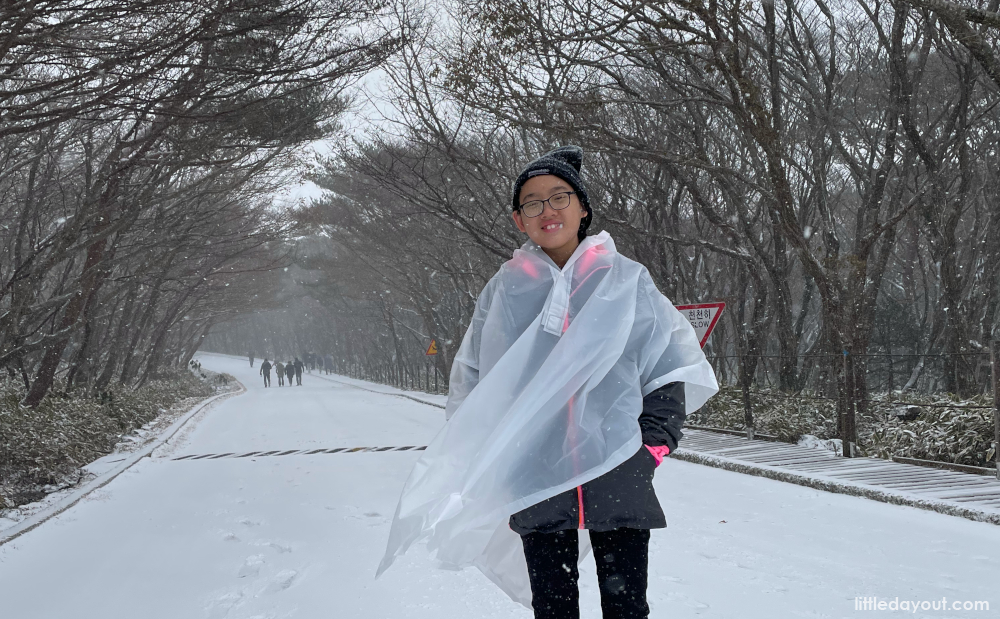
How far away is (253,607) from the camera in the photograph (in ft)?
13.6

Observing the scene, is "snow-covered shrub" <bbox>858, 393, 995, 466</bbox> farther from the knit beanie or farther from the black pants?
the black pants

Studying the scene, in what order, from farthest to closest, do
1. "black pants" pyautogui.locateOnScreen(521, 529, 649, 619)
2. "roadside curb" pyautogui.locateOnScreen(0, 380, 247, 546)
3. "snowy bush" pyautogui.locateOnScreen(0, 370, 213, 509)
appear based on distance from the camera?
"snowy bush" pyautogui.locateOnScreen(0, 370, 213, 509), "roadside curb" pyautogui.locateOnScreen(0, 380, 247, 546), "black pants" pyautogui.locateOnScreen(521, 529, 649, 619)

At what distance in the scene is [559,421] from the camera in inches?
101

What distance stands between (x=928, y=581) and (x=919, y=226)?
13860 mm

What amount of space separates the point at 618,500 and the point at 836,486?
6241 mm

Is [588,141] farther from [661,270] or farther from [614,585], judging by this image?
[614,585]

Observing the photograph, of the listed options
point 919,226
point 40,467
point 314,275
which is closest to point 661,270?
point 919,226

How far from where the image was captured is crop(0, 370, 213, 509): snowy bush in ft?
28.7

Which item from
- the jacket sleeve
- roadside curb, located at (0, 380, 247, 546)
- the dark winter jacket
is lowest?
roadside curb, located at (0, 380, 247, 546)

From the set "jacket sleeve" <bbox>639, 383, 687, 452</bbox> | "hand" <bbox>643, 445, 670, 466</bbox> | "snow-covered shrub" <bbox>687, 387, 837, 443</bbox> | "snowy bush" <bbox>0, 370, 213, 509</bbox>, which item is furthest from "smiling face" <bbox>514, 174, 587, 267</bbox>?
"snow-covered shrub" <bbox>687, 387, 837, 443</bbox>

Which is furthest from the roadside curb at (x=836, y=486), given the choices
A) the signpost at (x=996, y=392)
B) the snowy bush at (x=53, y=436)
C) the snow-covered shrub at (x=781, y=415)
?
the snowy bush at (x=53, y=436)

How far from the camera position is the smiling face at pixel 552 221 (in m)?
2.75

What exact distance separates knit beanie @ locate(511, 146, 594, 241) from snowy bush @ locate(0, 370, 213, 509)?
20.9ft

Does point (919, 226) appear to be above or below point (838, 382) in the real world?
above
